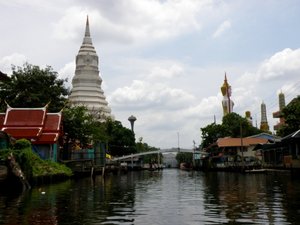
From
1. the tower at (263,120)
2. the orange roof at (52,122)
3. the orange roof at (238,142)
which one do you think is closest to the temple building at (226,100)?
the tower at (263,120)

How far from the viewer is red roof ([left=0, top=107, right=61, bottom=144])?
145ft

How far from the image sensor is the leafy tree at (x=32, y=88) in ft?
162

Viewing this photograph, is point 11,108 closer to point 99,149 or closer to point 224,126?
point 99,149

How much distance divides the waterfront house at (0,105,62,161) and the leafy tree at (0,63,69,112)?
3.35 m

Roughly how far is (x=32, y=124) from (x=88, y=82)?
56344mm

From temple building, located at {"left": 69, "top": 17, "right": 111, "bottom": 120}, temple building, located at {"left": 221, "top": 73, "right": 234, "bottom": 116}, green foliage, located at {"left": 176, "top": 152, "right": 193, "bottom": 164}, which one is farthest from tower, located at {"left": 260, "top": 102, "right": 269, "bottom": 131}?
temple building, located at {"left": 69, "top": 17, "right": 111, "bottom": 120}

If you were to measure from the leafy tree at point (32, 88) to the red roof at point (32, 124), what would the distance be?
3296 millimetres

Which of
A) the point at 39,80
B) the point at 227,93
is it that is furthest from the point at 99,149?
the point at 227,93

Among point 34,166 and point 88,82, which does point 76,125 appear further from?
point 88,82

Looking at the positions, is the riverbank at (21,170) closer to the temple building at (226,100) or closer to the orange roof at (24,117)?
the orange roof at (24,117)

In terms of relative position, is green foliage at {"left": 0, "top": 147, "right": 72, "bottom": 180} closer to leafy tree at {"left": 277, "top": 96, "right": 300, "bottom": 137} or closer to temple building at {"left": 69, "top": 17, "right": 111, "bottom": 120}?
leafy tree at {"left": 277, "top": 96, "right": 300, "bottom": 137}

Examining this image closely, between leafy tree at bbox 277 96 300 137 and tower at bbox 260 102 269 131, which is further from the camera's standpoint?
tower at bbox 260 102 269 131

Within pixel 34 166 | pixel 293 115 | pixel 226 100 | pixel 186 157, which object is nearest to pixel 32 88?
pixel 34 166

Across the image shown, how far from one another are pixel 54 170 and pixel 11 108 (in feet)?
44.2
